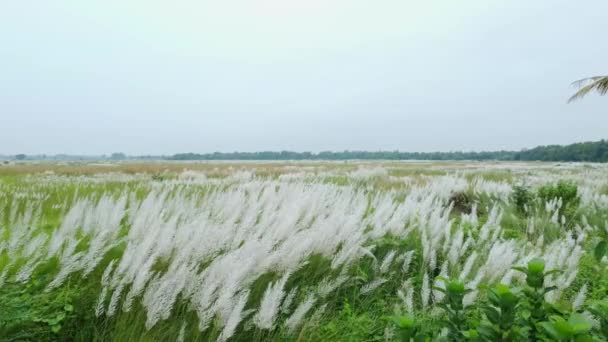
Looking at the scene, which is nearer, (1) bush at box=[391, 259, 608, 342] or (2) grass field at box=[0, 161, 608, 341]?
(1) bush at box=[391, 259, 608, 342]

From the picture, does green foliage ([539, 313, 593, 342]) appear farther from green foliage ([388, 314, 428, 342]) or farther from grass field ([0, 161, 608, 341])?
green foliage ([388, 314, 428, 342])

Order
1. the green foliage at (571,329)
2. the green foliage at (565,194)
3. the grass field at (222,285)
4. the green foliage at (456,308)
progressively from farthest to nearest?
the green foliage at (565,194) → the grass field at (222,285) → the green foliage at (456,308) → the green foliage at (571,329)

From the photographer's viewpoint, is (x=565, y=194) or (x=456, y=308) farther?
(x=565, y=194)

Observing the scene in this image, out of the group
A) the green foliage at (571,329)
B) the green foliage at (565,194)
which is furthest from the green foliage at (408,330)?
the green foliage at (565,194)

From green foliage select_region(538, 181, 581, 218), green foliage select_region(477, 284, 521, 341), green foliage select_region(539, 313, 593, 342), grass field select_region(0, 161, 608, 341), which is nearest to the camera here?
green foliage select_region(539, 313, 593, 342)

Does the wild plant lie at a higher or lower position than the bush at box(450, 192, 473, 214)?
higher

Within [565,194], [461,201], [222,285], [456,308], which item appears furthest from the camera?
[461,201]

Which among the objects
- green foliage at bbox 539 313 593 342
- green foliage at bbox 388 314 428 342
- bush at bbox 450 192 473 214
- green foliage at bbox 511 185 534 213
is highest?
green foliage at bbox 539 313 593 342

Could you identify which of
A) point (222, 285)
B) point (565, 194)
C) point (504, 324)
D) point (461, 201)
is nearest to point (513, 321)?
point (504, 324)

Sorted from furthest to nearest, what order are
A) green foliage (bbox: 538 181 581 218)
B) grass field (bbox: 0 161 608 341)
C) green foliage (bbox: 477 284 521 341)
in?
green foliage (bbox: 538 181 581 218)
grass field (bbox: 0 161 608 341)
green foliage (bbox: 477 284 521 341)

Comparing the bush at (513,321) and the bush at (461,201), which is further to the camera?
the bush at (461,201)

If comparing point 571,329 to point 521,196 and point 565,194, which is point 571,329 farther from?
point 565,194

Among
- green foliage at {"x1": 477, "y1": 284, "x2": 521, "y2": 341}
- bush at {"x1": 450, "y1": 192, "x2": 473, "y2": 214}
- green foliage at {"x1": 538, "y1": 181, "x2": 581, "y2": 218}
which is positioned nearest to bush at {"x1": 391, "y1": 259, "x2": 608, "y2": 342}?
green foliage at {"x1": 477, "y1": 284, "x2": 521, "y2": 341}

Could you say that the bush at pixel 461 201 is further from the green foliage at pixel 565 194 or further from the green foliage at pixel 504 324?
the green foliage at pixel 504 324
